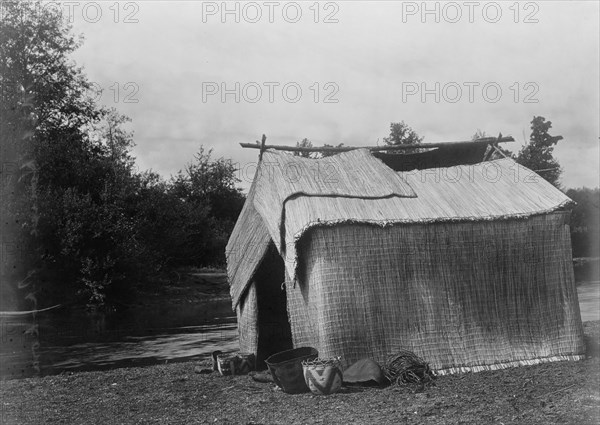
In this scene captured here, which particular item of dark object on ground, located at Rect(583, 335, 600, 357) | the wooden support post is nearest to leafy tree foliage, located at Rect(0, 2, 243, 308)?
the wooden support post

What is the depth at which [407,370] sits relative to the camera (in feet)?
28.2

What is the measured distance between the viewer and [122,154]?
43906mm

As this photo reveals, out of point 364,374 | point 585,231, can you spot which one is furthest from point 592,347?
point 585,231

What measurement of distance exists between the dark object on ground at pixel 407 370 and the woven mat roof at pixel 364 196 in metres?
1.86

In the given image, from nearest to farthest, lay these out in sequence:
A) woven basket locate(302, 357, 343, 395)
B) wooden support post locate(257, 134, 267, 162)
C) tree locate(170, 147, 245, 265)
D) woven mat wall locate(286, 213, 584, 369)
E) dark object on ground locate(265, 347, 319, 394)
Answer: woven basket locate(302, 357, 343, 395) < dark object on ground locate(265, 347, 319, 394) < woven mat wall locate(286, 213, 584, 369) < wooden support post locate(257, 134, 267, 162) < tree locate(170, 147, 245, 265)

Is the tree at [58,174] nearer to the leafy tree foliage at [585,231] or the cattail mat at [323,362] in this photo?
the cattail mat at [323,362]

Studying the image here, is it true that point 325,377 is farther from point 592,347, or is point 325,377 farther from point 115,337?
point 115,337

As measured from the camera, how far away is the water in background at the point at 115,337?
1472 centimetres

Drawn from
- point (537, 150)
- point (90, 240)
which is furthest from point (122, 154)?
point (537, 150)

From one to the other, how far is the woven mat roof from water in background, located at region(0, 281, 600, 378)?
4953 millimetres

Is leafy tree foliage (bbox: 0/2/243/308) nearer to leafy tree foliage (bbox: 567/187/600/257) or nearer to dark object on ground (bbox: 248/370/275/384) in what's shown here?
dark object on ground (bbox: 248/370/275/384)

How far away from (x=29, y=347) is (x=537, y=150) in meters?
40.5

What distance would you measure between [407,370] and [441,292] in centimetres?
140

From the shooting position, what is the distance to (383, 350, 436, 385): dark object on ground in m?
8.52
